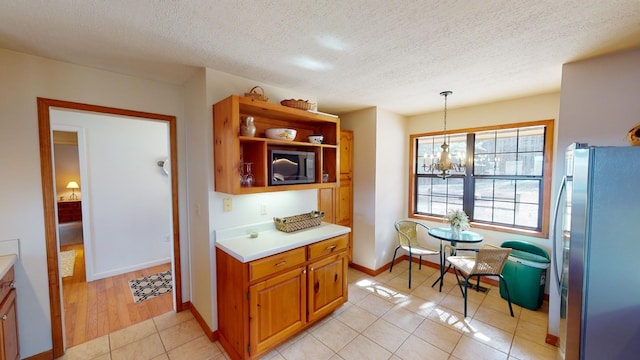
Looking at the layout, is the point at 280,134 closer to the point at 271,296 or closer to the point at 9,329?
the point at 271,296

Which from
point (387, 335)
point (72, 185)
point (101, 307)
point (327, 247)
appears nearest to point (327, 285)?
point (327, 247)

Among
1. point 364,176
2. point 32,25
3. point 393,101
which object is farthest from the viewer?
point 364,176

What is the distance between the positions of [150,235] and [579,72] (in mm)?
5311

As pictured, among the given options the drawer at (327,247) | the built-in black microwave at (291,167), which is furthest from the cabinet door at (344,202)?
the built-in black microwave at (291,167)

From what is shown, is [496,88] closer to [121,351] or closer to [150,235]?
[121,351]

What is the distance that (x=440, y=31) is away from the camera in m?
1.54

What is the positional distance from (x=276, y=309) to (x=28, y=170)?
2.18 metres

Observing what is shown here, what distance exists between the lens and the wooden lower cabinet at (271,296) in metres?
1.86

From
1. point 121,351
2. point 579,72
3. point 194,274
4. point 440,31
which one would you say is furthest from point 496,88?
point 121,351

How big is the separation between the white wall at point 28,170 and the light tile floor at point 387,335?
47 centimetres

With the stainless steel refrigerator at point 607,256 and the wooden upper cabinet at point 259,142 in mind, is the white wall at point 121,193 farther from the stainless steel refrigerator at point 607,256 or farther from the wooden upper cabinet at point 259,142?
Result: the stainless steel refrigerator at point 607,256

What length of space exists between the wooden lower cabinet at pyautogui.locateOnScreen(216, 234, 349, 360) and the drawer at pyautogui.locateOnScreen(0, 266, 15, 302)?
1.27 meters

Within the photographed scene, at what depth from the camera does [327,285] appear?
2.44m

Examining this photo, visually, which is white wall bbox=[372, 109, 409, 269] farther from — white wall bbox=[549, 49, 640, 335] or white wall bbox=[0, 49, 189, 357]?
white wall bbox=[0, 49, 189, 357]
